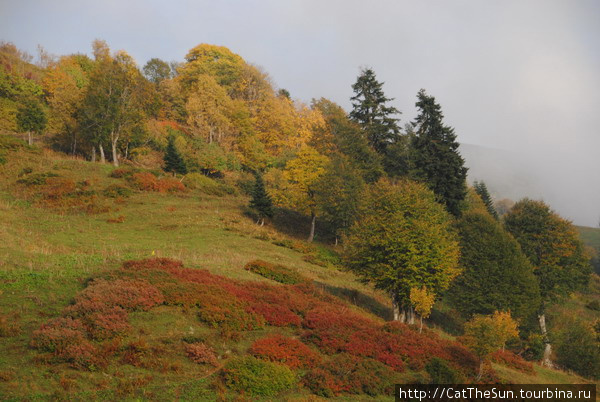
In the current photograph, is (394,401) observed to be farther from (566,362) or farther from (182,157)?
(182,157)

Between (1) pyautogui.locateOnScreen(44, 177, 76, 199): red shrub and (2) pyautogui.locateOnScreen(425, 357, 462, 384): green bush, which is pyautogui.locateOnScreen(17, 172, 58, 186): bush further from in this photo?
(2) pyautogui.locateOnScreen(425, 357, 462, 384): green bush

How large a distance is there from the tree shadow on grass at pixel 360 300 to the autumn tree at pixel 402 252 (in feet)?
5.54

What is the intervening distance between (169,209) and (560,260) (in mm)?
47889

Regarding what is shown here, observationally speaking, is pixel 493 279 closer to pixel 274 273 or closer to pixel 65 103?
pixel 274 273

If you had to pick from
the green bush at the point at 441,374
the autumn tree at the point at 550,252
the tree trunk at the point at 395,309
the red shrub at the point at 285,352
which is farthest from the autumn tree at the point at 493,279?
the red shrub at the point at 285,352

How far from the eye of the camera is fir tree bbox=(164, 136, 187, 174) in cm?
5881

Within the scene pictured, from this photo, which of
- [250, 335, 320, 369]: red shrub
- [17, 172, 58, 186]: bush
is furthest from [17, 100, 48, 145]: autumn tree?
[250, 335, 320, 369]: red shrub

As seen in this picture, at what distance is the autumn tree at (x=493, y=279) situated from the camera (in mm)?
35125

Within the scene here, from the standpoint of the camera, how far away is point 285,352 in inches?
606

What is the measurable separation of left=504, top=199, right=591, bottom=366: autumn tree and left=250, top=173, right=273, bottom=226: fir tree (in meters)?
31.4

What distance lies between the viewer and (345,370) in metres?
14.9

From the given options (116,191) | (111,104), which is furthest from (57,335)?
(111,104)

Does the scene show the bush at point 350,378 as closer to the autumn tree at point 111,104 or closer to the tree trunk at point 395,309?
the tree trunk at point 395,309

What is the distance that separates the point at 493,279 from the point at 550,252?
14.6 metres
